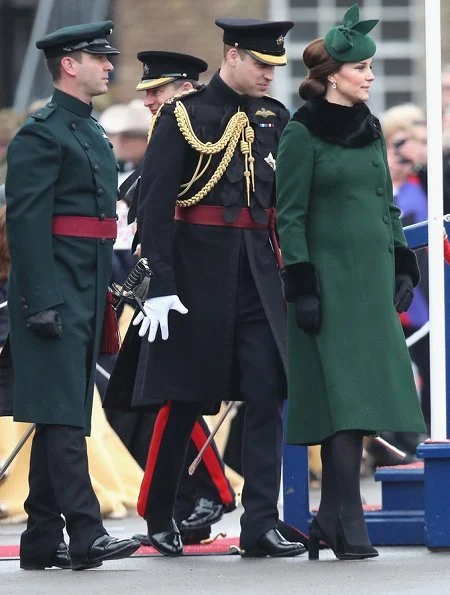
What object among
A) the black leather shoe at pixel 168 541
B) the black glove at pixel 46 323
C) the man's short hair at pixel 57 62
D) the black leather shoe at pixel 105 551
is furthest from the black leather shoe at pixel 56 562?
the man's short hair at pixel 57 62

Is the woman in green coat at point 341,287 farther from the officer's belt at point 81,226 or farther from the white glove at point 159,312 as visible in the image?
the officer's belt at point 81,226

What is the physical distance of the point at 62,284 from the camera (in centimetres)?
751

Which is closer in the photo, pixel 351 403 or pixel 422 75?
pixel 351 403

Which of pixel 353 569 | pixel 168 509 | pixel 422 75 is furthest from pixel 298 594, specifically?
pixel 422 75

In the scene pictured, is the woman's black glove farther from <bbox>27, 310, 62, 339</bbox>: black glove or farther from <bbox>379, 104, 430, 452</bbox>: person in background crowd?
<bbox>379, 104, 430, 452</bbox>: person in background crowd

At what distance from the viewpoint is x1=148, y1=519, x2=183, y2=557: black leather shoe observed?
7867mm

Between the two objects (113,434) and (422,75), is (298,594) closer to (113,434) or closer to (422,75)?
(113,434)

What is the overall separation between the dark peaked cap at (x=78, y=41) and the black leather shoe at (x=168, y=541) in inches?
66.6

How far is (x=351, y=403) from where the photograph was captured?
7.36m

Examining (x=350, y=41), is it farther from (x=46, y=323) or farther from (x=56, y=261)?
(x=46, y=323)

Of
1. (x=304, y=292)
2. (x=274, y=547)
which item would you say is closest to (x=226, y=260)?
(x=304, y=292)

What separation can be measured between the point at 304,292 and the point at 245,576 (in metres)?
0.95

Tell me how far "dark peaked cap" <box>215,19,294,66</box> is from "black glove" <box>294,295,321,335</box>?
90 centimetres

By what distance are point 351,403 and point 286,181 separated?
0.77 m
